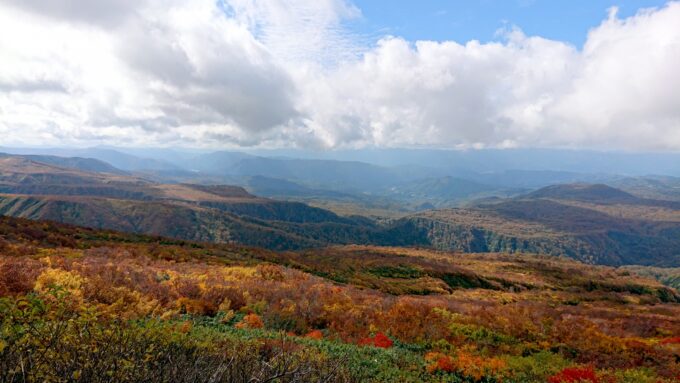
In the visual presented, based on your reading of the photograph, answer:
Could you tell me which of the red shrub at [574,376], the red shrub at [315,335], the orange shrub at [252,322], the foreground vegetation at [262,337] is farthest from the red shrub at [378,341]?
the red shrub at [574,376]

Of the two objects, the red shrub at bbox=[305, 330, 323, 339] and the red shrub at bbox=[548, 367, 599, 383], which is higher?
the red shrub at bbox=[548, 367, 599, 383]

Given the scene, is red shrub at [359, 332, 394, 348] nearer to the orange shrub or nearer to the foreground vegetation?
the foreground vegetation

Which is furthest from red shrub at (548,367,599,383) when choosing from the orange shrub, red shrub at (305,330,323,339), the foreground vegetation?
the orange shrub

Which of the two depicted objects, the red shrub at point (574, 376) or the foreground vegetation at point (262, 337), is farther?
the red shrub at point (574, 376)

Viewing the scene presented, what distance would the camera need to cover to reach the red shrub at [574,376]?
426 inches

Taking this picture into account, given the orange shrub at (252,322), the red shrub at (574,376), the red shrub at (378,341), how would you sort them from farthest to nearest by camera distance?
the orange shrub at (252,322) < the red shrub at (378,341) < the red shrub at (574,376)

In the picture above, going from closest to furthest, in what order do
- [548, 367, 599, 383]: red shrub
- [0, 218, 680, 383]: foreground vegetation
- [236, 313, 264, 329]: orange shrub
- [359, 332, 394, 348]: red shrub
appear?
[0, 218, 680, 383]: foreground vegetation → [548, 367, 599, 383]: red shrub → [359, 332, 394, 348]: red shrub → [236, 313, 264, 329]: orange shrub

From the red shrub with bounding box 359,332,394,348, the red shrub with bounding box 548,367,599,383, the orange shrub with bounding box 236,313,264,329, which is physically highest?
the orange shrub with bounding box 236,313,264,329

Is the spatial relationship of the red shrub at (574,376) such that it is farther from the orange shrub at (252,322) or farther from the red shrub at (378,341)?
the orange shrub at (252,322)

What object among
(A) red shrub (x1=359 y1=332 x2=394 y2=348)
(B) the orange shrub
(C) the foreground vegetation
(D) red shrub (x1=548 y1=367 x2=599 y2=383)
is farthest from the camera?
(B) the orange shrub

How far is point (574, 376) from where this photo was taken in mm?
11273

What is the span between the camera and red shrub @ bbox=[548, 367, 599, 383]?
10820 millimetres

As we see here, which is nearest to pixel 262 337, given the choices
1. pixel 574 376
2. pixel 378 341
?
pixel 378 341

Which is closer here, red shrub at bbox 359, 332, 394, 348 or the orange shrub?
red shrub at bbox 359, 332, 394, 348
